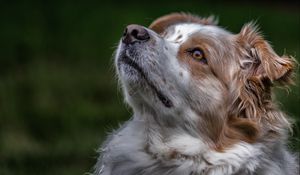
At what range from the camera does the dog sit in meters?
6.97

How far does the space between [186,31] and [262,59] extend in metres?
0.71

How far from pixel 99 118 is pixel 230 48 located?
507cm

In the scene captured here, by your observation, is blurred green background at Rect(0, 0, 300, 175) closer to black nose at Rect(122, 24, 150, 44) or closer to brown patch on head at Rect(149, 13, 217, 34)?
brown patch on head at Rect(149, 13, 217, 34)

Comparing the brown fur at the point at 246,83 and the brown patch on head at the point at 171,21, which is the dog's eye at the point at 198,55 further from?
the brown patch on head at the point at 171,21

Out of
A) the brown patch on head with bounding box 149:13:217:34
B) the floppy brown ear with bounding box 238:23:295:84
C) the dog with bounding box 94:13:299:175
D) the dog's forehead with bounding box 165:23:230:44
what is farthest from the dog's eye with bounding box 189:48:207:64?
the brown patch on head with bounding box 149:13:217:34

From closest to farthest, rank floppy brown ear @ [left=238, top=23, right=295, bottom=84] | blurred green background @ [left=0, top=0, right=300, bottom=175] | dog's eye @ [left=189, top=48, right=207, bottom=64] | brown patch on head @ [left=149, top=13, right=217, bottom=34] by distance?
1. floppy brown ear @ [left=238, top=23, right=295, bottom=84]
2. dog's eye @ [left=189, top=48, right=207, bottom=64]
3. brown patch on head @ [left=149, top=13, right=217, bottom=34]
4. blurred green background @ [left=0, top=0, right=300, bottom=175]

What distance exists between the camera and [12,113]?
12094 millimetres

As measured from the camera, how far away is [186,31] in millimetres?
7441

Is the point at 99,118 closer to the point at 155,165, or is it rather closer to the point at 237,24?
the point at 155,165

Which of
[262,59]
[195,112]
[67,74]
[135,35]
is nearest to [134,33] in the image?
[135,35]

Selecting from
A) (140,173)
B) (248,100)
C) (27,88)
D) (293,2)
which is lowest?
(293,2)

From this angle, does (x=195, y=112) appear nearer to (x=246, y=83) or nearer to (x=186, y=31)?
(x=246, y=83)

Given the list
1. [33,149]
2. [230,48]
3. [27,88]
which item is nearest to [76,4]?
[27,88]

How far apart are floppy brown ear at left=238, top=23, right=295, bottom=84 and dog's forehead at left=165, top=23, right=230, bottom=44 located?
219 millimetres
